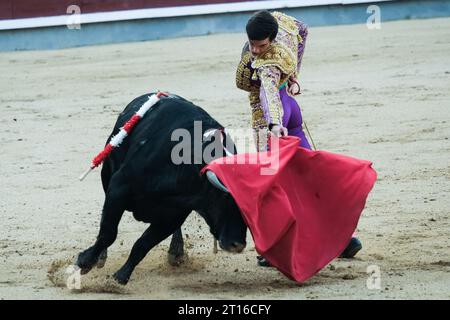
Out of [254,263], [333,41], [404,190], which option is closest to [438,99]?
[404,190]

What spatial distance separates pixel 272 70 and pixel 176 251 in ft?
2.70

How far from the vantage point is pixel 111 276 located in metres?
3.84

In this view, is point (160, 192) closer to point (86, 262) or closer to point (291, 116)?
point (86, 262)

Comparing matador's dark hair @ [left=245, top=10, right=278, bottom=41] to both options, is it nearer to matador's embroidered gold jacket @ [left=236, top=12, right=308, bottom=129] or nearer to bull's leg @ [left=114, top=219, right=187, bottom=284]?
matador's embroidered gold jacket @ [left=236, top=12, right=308, bottom=129]

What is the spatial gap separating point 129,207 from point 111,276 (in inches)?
10.0

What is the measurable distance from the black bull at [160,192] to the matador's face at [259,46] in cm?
29

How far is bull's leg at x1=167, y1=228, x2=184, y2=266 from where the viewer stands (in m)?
4.16

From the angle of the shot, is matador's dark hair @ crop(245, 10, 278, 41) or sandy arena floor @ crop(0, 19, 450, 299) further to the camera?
sandy arena floor @ crop(0, 19, 450, 299)

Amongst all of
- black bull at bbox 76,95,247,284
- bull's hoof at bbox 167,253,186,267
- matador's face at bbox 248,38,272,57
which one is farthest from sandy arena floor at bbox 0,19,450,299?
matador's face at bbox 248,38,272,57

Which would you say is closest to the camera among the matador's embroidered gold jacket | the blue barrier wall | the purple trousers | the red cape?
the red cape

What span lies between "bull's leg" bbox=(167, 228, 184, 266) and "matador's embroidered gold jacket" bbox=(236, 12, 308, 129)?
528mm

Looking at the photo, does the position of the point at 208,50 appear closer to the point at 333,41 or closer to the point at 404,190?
the point at 333,41

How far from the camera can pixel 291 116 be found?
160 inches

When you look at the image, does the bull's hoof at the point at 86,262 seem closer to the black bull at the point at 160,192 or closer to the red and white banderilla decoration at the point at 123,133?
the black bull at the point at 160,192
